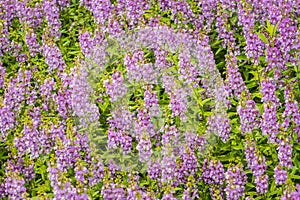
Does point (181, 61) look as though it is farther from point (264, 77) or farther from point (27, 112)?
point (27, 112)

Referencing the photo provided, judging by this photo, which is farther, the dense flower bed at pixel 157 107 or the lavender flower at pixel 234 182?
the dense flower bed at pixel 157 107

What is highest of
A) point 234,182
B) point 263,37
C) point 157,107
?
point 263,37

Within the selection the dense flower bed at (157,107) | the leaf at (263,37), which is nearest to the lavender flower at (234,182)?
the dense flower bed at (157,107)

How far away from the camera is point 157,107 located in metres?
11.7

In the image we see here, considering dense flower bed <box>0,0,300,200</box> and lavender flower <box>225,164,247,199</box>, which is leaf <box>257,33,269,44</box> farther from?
lavender flower <box>225,164,247,199</box>

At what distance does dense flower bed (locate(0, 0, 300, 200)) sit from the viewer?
10.8m

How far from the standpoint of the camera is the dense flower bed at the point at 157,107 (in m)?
10.8

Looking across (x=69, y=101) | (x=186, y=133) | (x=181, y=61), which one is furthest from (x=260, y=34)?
(x=69, y=101)

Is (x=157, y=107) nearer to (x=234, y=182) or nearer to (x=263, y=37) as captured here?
(x=234, y=182)

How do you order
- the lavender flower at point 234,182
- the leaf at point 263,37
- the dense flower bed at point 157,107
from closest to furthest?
the lavender flower at point 234,182 < the dense flower bed at point 157,107 < the leaf at point 263,37

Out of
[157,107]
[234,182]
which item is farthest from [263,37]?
[234,182]

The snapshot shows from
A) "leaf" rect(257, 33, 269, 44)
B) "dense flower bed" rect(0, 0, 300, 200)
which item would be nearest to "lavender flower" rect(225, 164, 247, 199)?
"dense flower bed" rect(0, 0, 300, 200)

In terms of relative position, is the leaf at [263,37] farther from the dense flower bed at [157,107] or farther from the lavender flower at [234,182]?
the lavender flower at [234,182]

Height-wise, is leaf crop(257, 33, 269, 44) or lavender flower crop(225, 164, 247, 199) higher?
leaf crop(257, 33, 269, 44)
